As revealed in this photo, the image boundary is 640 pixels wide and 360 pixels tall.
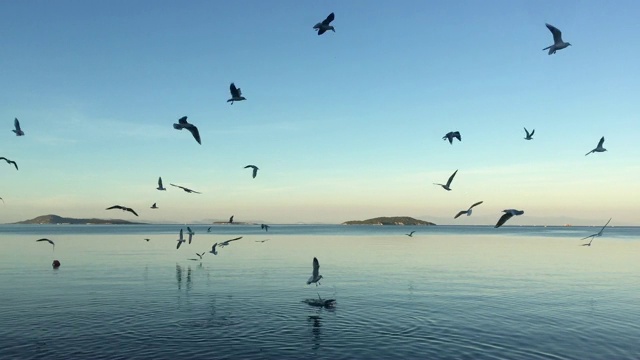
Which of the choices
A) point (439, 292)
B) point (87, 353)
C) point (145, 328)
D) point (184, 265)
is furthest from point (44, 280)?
point (439, 292)

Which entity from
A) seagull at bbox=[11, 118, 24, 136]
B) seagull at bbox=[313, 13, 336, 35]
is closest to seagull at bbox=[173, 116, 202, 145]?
seagull at bbox=[313, 13, 336, 35]

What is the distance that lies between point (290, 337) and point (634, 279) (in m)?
40.5

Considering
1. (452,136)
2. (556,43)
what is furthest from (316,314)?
(556,43)

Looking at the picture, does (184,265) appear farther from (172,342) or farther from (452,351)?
(452,351)

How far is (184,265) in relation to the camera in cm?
6281

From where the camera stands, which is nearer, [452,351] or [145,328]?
[452,351]

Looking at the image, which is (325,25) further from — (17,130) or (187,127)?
(17,130)

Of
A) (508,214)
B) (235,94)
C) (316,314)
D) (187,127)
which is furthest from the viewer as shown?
(316,314)

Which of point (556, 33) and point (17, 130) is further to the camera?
point (17, 130)

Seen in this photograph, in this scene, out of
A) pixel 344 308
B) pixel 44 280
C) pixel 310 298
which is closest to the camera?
pixel 344 308

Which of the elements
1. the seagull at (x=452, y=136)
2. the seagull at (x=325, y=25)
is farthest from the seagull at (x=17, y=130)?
the seagull at (x=452, y=136)

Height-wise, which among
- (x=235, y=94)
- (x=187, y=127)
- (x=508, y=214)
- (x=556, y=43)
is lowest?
(x=508, y=214)

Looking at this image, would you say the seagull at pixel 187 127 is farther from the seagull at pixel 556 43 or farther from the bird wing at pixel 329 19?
the seagull at pixel 556 43

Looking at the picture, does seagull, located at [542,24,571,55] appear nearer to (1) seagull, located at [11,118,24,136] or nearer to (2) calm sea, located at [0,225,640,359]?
(2) calm sea, located at [0,225,640,359]
